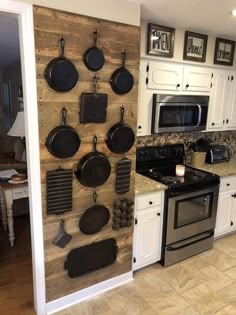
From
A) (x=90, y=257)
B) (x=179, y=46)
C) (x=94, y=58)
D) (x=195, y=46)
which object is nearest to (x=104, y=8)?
(x=94, y=58)

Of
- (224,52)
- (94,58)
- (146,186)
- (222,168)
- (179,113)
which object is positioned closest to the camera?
(94,58)

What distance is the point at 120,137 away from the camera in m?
2.03

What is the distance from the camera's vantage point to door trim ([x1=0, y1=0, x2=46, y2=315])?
156 cm

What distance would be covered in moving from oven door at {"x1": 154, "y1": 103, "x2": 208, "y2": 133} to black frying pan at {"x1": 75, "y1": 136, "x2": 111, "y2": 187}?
86 cm

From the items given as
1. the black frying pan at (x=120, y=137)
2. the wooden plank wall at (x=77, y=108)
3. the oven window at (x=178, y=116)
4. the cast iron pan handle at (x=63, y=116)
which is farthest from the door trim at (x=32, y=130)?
the oven window at (x=178, y=116)

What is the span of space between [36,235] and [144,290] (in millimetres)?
1129

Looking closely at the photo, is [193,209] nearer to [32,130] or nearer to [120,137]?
[120,137]

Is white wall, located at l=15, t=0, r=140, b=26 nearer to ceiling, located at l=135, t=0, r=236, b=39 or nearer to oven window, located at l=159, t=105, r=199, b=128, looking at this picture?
ceiling, located at l=135, t=0, r=236, b=39

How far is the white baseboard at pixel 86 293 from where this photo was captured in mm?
2053

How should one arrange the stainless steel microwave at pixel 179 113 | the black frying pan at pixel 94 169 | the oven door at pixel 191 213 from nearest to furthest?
the black frying pan at pixel 94 169 → the oven door at pixel 191 213 → the stainless steel microwave at pixel 179 113

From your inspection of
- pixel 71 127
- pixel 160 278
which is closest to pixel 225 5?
pixel 71 127

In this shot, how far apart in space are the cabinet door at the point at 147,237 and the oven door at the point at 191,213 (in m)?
0.12

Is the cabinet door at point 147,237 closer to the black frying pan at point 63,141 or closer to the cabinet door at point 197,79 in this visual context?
the black frying pan at point 63,141

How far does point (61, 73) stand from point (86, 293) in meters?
1.77
